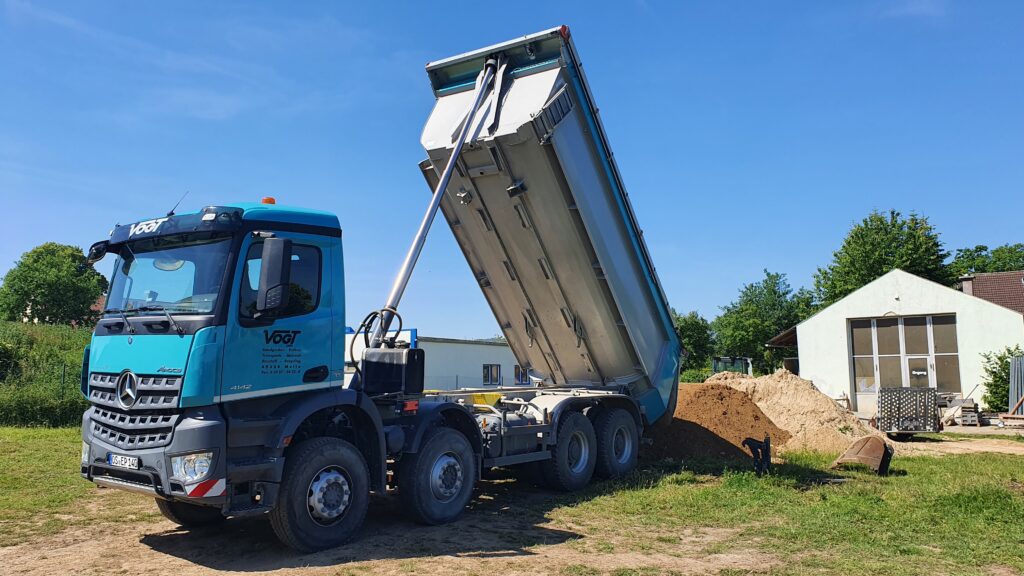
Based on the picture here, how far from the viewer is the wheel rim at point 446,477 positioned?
284 inches

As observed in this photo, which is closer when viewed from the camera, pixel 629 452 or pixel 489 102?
pixel 489 102

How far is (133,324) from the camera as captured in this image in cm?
591

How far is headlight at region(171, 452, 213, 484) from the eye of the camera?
537 centimetres

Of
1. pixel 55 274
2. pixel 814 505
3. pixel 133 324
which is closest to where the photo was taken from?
pixel 133 324

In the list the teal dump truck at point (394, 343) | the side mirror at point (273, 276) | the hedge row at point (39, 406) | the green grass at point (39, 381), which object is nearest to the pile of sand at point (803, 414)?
the teal dump truck at point (394, 343)

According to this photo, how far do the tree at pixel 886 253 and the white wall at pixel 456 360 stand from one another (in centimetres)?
2046

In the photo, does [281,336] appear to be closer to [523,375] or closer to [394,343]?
[394,343]

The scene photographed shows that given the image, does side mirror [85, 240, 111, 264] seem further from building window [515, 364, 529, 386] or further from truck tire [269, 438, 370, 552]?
building window [515, 364, 529, 386]

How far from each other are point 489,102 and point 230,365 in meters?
4.42

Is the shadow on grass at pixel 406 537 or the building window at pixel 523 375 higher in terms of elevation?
the building window at pixel 523 375

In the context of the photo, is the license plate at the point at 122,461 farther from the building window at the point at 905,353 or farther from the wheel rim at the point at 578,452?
the building window at the point at 905,353

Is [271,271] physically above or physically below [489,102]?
below

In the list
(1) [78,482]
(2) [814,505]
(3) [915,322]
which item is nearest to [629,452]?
(2) [814,505]

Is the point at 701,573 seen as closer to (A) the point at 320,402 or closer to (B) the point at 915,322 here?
(A) the point at 320,402
